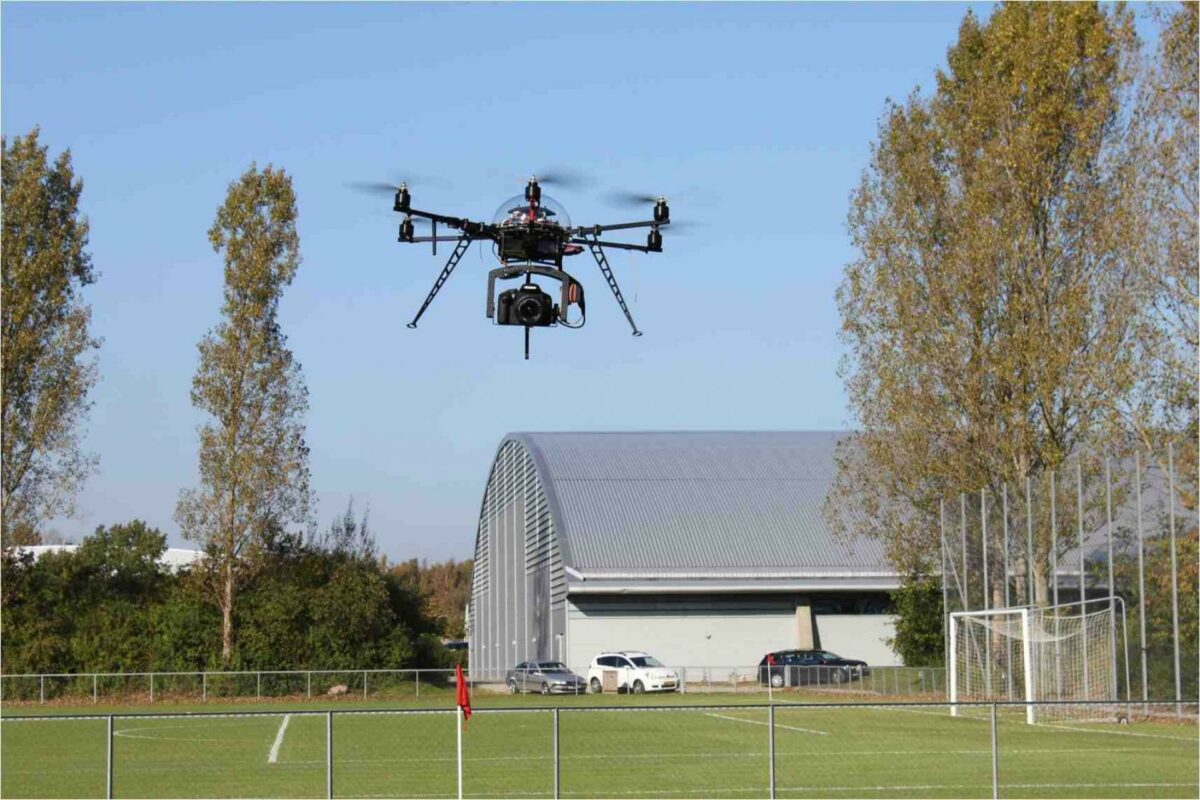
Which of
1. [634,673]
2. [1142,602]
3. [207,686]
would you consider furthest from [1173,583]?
[207,686]

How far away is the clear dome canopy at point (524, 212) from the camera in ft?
67.2

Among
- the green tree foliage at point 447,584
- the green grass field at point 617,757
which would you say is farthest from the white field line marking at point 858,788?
the green tree foliage at point 447,584

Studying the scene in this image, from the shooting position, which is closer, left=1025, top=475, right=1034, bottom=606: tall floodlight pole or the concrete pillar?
left=1025, top=475, right=1034, bottom=606: tall floodlight pole

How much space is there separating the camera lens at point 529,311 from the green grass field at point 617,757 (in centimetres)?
492

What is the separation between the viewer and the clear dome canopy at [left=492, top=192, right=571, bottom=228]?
20.5m

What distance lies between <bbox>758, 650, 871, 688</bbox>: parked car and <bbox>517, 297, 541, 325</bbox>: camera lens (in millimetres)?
32981

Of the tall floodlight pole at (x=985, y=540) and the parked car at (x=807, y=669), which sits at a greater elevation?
the tall floodlight pole at (x=985, y=540)

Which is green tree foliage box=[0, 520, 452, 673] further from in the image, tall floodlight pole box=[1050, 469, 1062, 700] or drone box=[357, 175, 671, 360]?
drone box=[357, 175, 671, 360]

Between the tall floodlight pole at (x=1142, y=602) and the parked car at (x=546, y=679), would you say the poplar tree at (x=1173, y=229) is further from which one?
the parked car at (x=546, y=679)

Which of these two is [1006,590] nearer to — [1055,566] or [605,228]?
[1055,566]

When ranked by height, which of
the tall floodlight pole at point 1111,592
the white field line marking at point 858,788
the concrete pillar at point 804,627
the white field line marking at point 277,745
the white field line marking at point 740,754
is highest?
the tall floodlight pole at point 1111,592

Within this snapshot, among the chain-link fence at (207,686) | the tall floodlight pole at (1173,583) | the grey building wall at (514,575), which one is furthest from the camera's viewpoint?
the grey building wall at (514,575)

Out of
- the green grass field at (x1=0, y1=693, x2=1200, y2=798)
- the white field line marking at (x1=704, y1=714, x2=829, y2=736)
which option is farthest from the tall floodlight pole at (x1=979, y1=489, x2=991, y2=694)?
the white field line marking at (x1=704, y1=714, x2=829, y2=736)

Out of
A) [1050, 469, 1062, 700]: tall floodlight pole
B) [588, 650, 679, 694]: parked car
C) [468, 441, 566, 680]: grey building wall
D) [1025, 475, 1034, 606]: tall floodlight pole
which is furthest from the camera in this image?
[468, 441, 566, 680]: grey building wall
